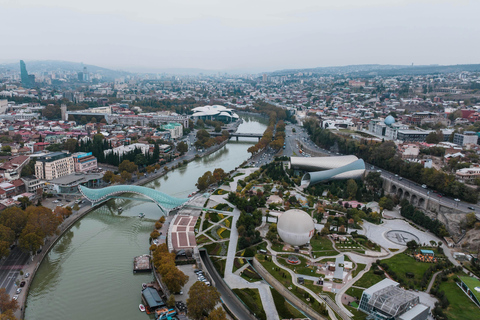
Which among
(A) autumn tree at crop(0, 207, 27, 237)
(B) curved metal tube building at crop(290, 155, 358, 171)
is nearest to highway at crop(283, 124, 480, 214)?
(B) curved metal tube building at crop(290, 155, 358, 171)

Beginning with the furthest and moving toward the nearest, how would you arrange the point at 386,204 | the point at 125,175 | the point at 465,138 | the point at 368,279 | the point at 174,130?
the point at 174,130, the point at 465,138, the point at 125,175, the point at 386,204, the point at 368,279

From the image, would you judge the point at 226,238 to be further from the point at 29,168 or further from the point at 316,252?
the point at 29,168

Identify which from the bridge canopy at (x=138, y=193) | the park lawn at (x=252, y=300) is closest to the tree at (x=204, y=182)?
the bridge canopy at (x=138, y=193)

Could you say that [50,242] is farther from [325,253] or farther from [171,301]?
[325,253]

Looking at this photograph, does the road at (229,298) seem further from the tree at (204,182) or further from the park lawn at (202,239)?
the tree at (204,182)

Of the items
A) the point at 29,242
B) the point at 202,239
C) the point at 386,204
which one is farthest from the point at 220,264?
the point at 386,204

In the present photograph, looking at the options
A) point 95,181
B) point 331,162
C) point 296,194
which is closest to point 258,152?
point 331,162

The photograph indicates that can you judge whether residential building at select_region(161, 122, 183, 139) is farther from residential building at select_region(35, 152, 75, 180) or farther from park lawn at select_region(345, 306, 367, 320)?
park lawn at select_region(345, 306, 367, 320)
